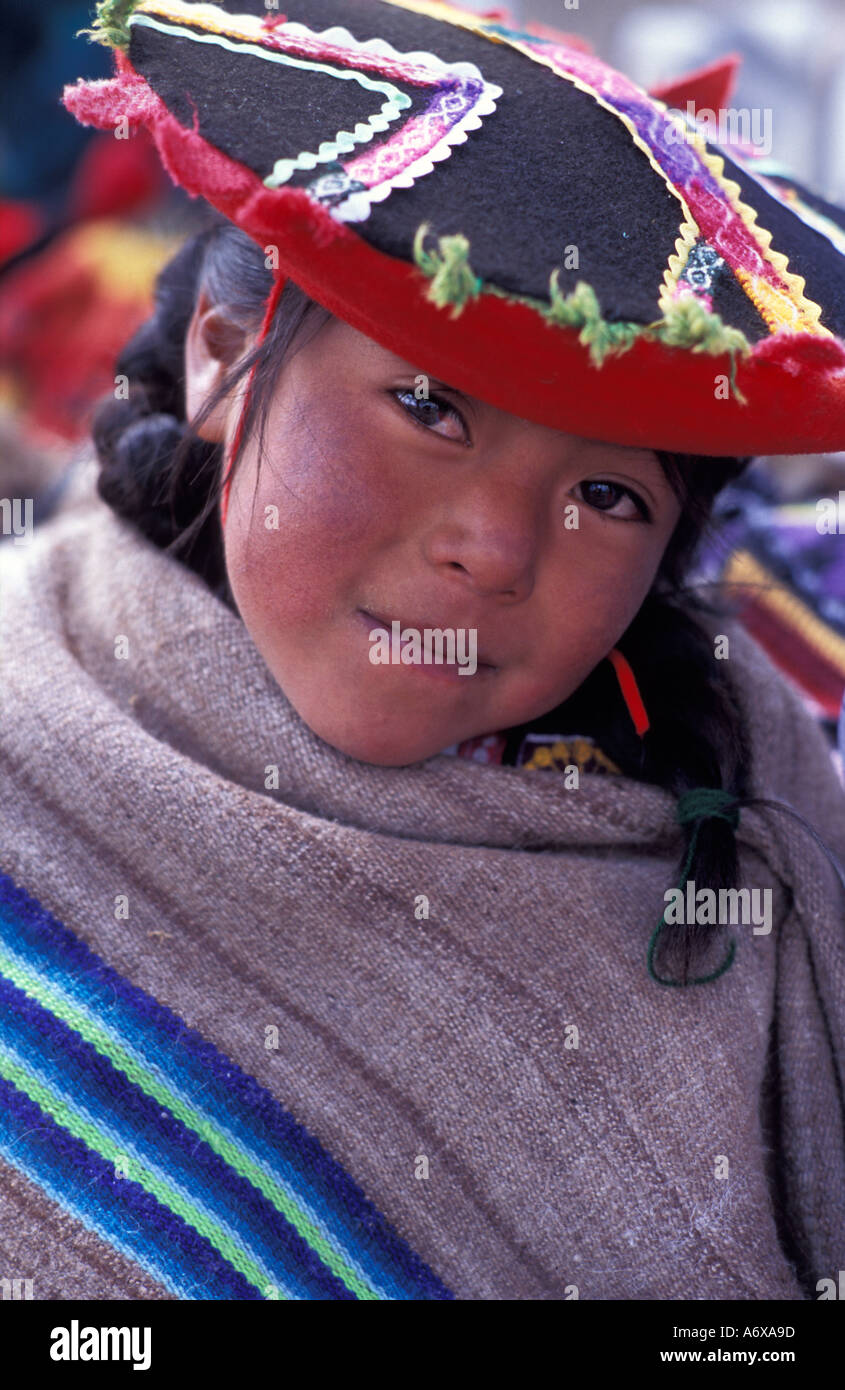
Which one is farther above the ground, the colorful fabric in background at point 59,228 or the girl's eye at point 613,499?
the girl's eye at point 613,499

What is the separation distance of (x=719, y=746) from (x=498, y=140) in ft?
1.66

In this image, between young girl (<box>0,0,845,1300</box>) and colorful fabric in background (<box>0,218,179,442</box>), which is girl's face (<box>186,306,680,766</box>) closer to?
young girl (<box>0,0,845,1300</box>)

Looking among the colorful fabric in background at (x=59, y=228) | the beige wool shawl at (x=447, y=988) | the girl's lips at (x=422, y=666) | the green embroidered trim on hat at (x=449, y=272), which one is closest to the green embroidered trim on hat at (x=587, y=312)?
the green embroidered trim on hat at (x=449, y=272)

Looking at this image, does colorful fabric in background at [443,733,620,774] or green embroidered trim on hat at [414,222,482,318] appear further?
colorful fabric in background at [443,733,620,774]

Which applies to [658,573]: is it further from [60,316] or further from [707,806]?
[60,316]

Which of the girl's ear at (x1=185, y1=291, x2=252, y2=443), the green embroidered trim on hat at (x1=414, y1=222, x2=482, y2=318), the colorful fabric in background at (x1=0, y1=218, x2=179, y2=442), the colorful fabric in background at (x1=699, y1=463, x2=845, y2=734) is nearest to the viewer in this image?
the green embroidered trim on hat at (x1=414, y1=222, x2=482, y2=318)

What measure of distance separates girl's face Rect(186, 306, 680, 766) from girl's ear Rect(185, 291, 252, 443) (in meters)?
0.09

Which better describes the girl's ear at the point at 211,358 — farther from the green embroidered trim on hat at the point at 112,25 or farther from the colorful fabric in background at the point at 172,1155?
the colorful fabric in background at the point at 172,1155

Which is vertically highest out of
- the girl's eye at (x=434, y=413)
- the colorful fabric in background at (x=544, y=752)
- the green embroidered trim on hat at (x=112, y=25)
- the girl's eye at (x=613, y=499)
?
the green embroidered trim on hat at (x=112, y=25)

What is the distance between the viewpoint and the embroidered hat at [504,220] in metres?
0.64

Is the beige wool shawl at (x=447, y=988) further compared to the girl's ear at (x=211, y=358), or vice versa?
the girl's ear at (x=211, y=358)

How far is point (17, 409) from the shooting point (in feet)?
7.64

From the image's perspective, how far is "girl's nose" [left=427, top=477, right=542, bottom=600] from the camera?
790 mm

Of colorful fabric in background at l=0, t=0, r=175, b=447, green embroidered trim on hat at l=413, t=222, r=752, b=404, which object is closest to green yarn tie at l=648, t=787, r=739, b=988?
green embroidered trim on hat at l=413, t=222, r=752, b=404
